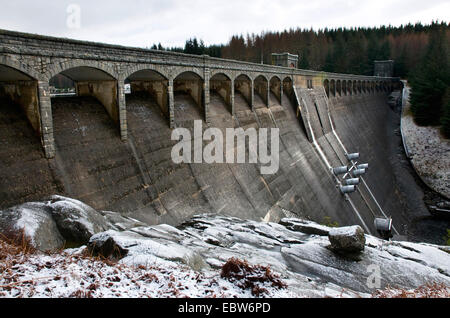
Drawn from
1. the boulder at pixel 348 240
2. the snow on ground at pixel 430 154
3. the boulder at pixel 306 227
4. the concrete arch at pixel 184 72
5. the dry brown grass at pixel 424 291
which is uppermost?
the concrete arch at pixel 184 72

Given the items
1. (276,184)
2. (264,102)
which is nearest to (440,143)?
(264,102)

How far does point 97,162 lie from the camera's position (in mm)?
14000

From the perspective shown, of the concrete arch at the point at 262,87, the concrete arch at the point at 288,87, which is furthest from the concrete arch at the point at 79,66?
the concrete arch at the point at 288,87

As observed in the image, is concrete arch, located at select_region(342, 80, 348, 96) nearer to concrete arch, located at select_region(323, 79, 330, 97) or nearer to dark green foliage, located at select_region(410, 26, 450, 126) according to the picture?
concrete arch, located at select_region(323, 79, 330, 97)

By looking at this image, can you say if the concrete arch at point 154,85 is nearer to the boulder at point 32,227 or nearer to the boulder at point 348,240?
the boulder at point 32,227

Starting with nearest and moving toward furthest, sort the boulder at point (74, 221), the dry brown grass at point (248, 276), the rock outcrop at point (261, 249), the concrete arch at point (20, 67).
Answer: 1. the dry brown grass at point (248, 276)
2. the rock outcrop at point (261, 249)
3. the boulder at point (74, 221)
4. the concrete arch at point (20, 67)

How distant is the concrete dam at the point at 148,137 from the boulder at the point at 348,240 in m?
7.22

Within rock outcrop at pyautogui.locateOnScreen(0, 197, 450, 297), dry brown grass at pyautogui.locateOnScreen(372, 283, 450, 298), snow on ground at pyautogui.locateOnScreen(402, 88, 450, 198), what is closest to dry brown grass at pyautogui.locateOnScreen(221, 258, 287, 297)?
rock outcrop at pyautogui.locateOnScreen(0, 197, 450, 297)

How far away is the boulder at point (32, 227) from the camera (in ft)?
25.7

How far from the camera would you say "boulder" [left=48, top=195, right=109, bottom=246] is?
8.77 metres

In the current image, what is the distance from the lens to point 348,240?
10695mm

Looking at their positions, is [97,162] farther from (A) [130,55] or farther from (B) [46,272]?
(B) [46,272]

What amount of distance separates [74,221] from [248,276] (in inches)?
197
